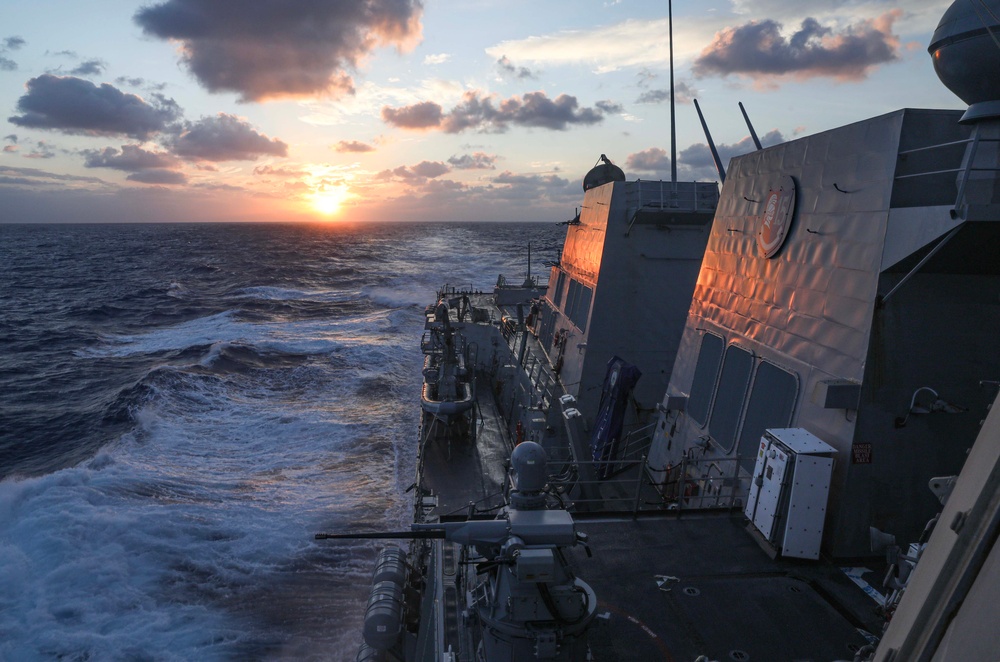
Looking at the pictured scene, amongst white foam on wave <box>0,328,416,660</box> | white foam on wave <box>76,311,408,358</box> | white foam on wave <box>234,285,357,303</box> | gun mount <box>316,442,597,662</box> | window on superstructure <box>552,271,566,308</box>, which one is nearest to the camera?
gun mount <box>316,442,597,662</box>

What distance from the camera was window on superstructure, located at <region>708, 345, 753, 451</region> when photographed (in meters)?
9.57

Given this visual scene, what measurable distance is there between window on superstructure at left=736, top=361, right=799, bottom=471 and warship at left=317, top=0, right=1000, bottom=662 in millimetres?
33

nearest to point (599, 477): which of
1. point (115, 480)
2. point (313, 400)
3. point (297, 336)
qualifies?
point (115, 480)

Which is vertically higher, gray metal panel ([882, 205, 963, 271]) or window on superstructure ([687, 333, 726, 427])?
gray metal panel ([882, 205, 963, 271])

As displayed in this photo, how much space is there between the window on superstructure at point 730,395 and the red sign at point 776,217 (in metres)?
1.79

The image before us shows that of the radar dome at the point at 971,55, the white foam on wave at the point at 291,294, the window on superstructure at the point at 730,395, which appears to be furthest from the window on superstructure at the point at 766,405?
the white foam on wave at the point at 291,294

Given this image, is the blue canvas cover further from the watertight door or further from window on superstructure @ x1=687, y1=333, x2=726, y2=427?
the watertight door

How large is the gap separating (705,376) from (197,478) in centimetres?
1627

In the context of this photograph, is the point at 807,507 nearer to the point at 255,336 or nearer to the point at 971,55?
the point at 971,55

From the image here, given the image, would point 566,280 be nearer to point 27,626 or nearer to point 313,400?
point 313,400

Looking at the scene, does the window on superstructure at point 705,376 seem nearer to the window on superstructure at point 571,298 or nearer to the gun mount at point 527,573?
the gun mount at point 527,573

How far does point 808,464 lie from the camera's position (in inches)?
284

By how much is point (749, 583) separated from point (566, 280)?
1349 centimetres

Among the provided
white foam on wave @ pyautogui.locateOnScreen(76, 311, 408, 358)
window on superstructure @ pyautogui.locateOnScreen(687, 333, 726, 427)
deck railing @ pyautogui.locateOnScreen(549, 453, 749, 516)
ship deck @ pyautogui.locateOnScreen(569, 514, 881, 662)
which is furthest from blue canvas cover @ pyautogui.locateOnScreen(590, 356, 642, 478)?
white foam on wave @ pyautogui.locateOnScreen(76, 311, 408, 358)
